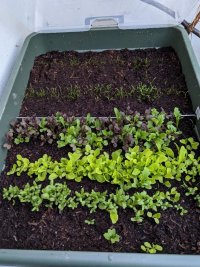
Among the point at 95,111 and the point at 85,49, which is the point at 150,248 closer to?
the point at 95,111

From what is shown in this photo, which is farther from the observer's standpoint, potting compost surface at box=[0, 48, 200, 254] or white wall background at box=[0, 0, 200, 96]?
white wall background at box=[0, 0, 200, 96]

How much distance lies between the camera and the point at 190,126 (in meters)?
1.22

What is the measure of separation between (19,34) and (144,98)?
2.24ft

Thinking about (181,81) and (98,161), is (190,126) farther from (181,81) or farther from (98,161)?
(98,161)

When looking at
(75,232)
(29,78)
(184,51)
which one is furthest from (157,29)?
(75,232)

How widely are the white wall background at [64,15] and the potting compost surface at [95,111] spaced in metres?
0.13

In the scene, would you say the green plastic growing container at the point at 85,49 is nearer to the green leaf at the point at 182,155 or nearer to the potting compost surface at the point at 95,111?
the potting compost surface at the point at 95,111

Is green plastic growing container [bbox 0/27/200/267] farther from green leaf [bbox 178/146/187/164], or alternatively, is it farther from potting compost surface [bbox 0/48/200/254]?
green leaf [bbox 178/146/187/164]

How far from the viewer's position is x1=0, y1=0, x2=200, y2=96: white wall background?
55.7 inches

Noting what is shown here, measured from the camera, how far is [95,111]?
4.26 ft

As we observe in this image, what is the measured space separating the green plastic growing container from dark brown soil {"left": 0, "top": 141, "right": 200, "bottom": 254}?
126 millimetres

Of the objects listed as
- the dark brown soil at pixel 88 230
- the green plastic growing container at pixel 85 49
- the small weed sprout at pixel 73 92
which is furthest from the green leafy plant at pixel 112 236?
the small weed sprout at pixel 73 92

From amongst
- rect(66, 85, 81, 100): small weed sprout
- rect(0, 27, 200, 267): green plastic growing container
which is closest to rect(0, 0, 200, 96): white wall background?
rect(0, 27, 200, 267): green plastic growing container

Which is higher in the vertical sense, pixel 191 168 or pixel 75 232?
pixel 191 168
